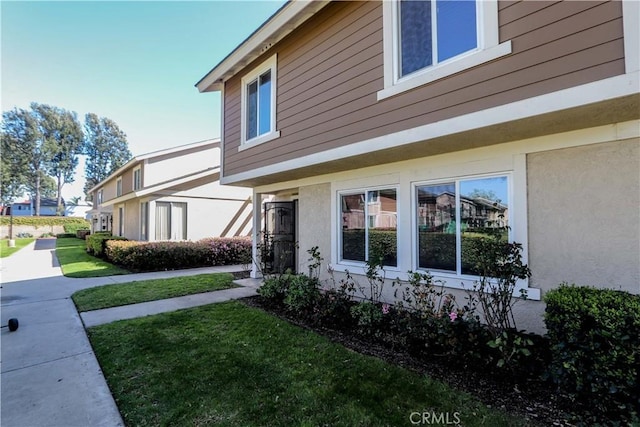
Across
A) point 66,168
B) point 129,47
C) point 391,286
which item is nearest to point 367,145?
point 391,286

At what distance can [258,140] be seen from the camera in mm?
7527

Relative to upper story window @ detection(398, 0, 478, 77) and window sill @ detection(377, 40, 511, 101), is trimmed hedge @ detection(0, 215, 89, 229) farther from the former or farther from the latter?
upper story window @ detection(398, 0, 478, 77)

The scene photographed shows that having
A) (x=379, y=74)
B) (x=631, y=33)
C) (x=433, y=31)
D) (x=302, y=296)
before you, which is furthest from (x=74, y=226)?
(x=631, y=33)

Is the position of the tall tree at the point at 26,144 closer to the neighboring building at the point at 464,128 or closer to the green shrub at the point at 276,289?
the neighboring building at the point at 464,128

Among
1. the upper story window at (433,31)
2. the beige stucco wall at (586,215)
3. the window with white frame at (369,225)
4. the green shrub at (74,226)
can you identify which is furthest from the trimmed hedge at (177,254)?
the green shrub at (74,226)

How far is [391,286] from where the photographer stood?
5.73 m

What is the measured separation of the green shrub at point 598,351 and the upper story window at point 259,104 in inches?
234

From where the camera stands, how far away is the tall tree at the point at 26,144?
4397 cm

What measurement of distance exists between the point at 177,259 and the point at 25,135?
52267 millimetres

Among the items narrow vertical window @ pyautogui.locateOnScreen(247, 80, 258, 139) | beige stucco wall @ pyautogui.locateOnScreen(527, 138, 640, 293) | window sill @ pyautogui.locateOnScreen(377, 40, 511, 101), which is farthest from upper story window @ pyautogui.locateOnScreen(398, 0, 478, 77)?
narrow vertical window @ pyautogui.locateOnScreen(247, 80, 258, 139)

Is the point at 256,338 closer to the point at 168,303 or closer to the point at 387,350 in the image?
the point at 387,350

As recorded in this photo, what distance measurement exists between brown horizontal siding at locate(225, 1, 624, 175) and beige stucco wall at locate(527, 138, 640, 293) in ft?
3.63

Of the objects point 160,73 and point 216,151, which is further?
point 216,151

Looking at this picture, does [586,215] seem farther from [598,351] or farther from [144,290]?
[144,290]
